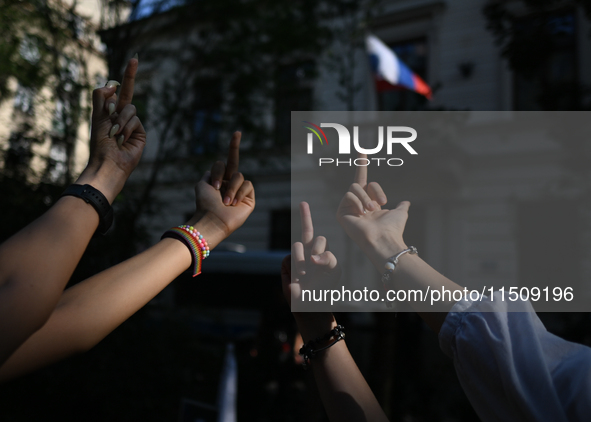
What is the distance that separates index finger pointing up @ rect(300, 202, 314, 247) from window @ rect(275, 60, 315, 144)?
17.6 feet

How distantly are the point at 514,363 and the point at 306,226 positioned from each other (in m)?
0.61

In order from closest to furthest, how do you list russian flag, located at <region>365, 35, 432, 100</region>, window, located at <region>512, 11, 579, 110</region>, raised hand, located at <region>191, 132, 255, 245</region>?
raised hand, located at <region>191, 132, 255, 245</region> < window, located at <region>512, 11, 579, 110</region> < russian flag, located at <region>365, 35, 432, 100</region>

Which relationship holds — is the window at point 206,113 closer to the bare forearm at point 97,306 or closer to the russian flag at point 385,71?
the russian flag at point 385,71

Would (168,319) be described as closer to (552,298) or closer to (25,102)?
(25,102)

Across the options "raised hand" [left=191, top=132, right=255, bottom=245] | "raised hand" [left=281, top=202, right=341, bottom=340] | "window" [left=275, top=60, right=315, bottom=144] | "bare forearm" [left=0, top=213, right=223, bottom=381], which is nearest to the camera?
"bare forearm" [left=0, top=213, right=223, bottom=381]

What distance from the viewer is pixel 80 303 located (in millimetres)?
996

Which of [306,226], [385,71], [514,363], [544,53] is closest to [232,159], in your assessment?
[306,226]

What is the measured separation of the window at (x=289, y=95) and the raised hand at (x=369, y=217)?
528 centimetres

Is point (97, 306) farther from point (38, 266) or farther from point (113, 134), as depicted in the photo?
point (113, 134)

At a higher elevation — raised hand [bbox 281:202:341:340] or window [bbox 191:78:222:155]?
window [bbox 191:78:222:155]

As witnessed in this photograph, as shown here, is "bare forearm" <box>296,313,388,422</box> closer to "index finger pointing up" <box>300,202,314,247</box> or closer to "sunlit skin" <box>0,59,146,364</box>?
"index finger pointing up" <box>300,202,314,247</box>

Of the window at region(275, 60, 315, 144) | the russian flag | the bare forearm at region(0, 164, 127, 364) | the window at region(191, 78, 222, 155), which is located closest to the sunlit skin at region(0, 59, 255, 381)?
the bare forearm at region(0, 164, 127, 364)

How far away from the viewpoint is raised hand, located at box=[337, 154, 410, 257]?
121cm

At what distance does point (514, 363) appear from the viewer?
2.78 ft
